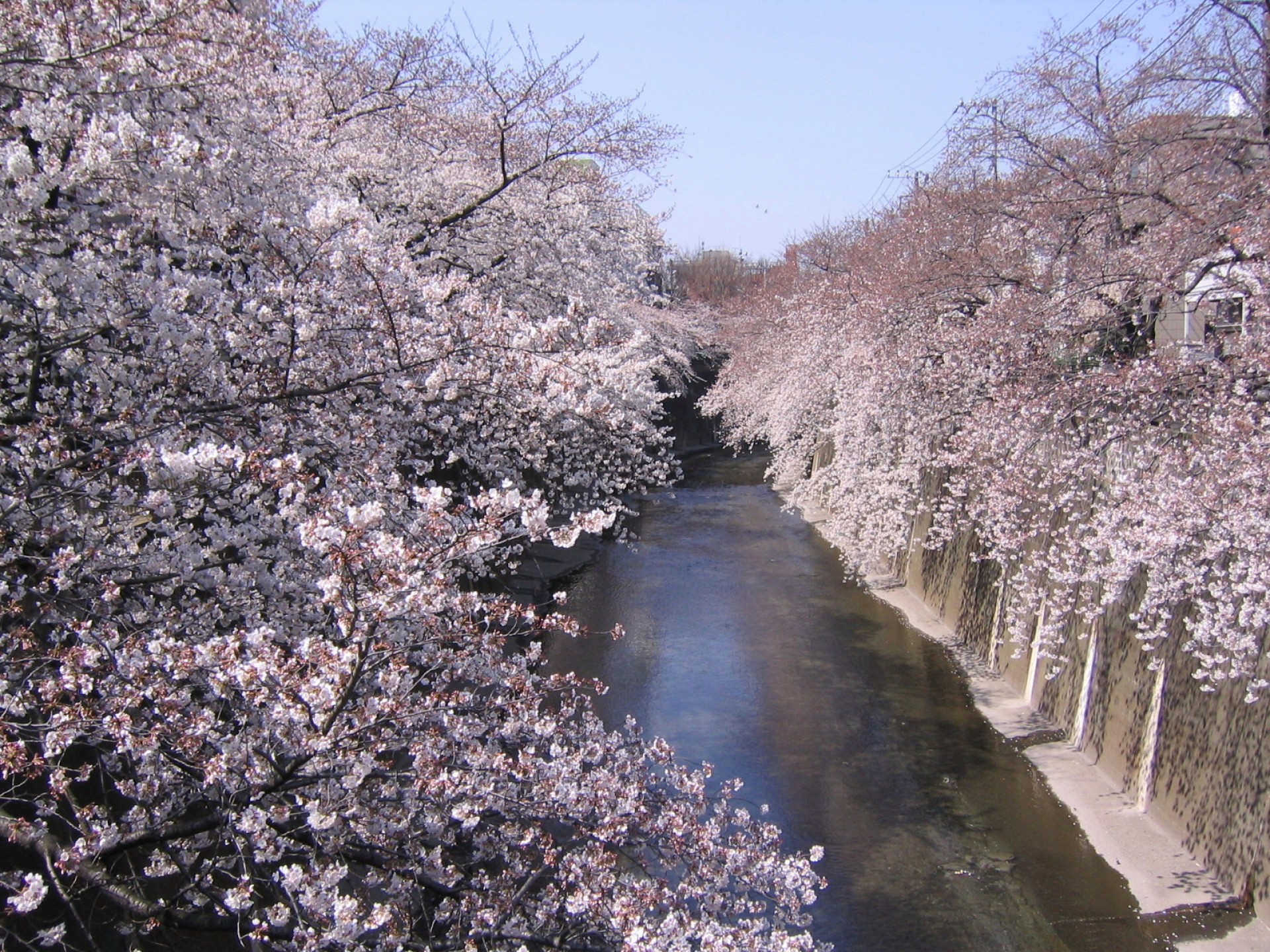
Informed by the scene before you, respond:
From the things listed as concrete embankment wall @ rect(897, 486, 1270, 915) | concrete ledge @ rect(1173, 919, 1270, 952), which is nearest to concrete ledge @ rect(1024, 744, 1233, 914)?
concrete embankment wall @ rect(897, 486, 1270, 915)

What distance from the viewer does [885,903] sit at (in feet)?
30.0

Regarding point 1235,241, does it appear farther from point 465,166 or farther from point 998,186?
point 465,166

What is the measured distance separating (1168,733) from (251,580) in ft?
29.8

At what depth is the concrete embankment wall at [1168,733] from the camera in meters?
8.38

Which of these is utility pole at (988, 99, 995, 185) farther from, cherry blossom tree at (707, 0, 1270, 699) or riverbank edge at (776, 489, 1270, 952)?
riverbank edge at (776, 489, 1270, 952)

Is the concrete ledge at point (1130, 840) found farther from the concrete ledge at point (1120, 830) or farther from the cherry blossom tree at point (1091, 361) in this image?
the cherry blossom tree at point (1091, 361)

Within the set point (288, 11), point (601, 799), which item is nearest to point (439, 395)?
point (601, 799)

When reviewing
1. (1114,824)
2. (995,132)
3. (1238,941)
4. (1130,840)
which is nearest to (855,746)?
(1114,824)

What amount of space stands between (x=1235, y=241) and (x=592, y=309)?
7.58 m

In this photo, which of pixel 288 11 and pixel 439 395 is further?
pixel 288 11

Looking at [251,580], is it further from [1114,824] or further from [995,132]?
[995,132]

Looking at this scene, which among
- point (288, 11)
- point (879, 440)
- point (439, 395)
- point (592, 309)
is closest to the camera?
point (439, 395)

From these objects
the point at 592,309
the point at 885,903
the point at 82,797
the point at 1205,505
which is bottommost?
the point at 885,903

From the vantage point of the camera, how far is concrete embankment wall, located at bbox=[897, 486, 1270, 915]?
8.38 meters
